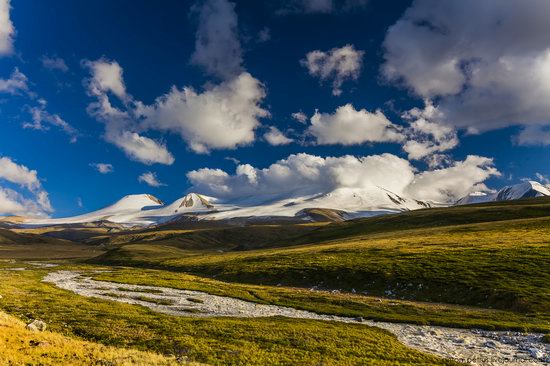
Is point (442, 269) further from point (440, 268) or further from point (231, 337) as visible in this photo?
point (231, 337)

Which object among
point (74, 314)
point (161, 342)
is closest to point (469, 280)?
point (161, 342)

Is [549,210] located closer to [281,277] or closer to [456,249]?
[456,249]

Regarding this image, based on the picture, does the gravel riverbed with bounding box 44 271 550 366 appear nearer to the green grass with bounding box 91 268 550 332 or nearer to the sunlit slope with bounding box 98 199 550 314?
the green grass with bounding box 91 268 550 332

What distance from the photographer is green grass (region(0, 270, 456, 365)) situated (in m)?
28.6

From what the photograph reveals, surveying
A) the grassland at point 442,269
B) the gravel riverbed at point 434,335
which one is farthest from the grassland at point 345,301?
the gravel riverbed at point 434,335

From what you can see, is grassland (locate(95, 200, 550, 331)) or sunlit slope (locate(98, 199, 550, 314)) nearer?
grassland (locate(95, 200, 550, 331))

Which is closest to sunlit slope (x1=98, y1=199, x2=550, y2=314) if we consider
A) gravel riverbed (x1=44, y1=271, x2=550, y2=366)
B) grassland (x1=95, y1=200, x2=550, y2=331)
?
grassland (x1=95, y1=200, x2=550, y2=331)

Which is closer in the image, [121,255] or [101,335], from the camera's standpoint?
[101,335]

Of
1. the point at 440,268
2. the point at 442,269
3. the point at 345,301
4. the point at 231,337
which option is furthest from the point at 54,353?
the point at 440,268

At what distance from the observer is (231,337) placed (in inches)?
1352

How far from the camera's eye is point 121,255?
623 ft

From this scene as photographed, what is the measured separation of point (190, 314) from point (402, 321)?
25404mm

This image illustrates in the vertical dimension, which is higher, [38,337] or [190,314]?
[38,337]

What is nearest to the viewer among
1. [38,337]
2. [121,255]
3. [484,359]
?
[38,337]
